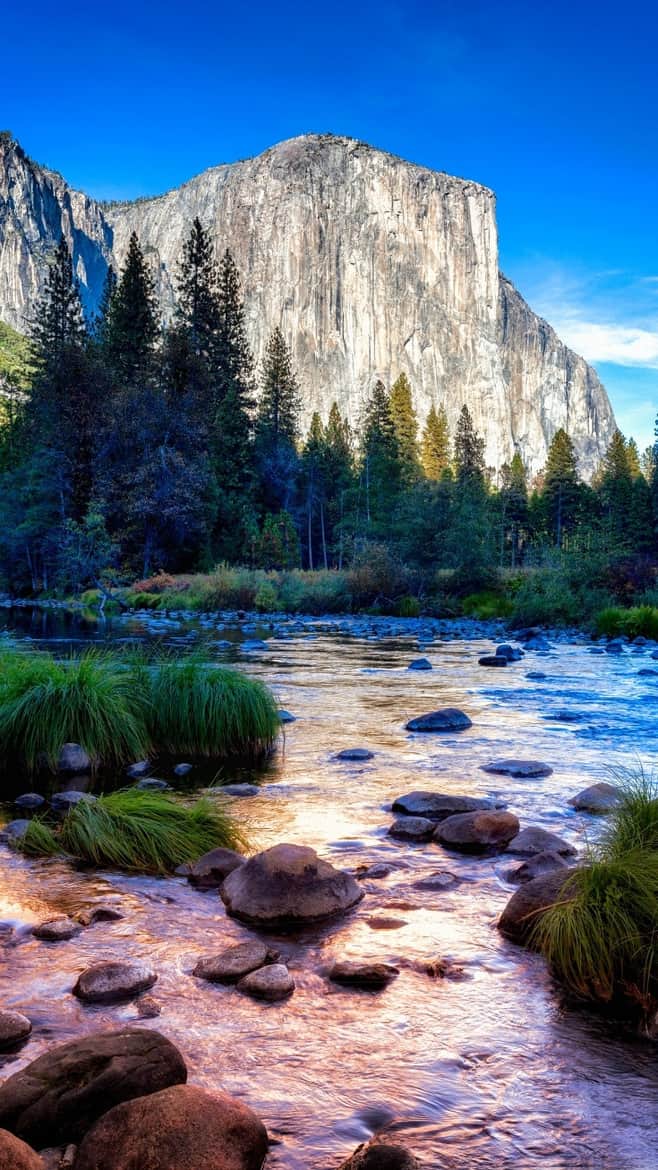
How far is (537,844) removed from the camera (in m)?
5.14

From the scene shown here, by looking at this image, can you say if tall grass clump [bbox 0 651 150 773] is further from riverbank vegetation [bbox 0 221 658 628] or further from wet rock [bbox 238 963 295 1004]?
riverbank vegetation [bbox 0 221 658 628]

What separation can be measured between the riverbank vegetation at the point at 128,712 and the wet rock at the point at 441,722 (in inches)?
70.2

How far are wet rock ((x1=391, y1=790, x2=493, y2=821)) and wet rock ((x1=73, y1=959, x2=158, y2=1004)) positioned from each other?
2.70 meters

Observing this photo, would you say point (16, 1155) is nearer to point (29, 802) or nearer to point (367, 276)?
point (29, 802)

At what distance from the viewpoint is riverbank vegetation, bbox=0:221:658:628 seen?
2956cm

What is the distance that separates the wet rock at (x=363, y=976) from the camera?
3.44m

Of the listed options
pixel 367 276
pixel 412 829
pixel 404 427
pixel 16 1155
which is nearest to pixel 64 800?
pixel 412 829

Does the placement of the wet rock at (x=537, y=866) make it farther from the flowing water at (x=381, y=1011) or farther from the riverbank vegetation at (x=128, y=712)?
the riverbank vegetation at (x=128, y=712)

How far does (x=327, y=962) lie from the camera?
3.66 m

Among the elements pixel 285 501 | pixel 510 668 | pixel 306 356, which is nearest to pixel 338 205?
pixel 306 356

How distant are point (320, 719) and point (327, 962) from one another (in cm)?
600

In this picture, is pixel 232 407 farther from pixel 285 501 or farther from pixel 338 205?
pixel 338 205

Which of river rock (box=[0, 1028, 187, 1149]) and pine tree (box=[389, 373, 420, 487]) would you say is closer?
river rock (box=[0, 1028, 187, 1149])

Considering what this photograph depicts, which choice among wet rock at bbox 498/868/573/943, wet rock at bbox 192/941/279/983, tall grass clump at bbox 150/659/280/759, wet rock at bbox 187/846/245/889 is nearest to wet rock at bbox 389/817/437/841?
wet rock at bbox 187/846/245/889
